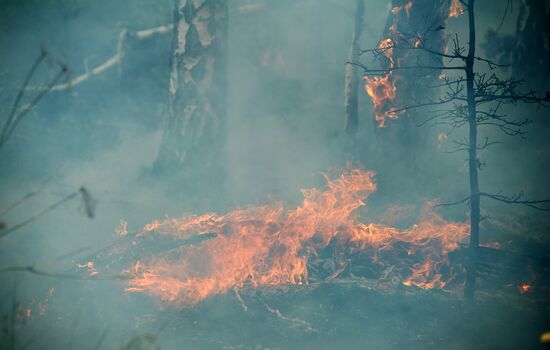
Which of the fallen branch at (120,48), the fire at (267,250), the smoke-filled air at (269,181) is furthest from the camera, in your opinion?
the fallen branch at (120,48)

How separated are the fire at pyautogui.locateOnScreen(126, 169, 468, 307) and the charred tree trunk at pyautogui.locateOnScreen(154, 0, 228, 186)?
1.22m

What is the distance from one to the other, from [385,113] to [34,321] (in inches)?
275

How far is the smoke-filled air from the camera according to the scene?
4684 millimetres

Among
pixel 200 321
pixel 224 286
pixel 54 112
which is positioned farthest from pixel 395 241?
pixel 54 112

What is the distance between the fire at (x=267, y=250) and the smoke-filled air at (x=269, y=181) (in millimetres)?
36

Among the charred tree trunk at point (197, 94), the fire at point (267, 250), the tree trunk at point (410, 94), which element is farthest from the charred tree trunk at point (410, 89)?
the charred tree trunk at point (197, 94)

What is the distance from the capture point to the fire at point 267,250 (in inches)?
215

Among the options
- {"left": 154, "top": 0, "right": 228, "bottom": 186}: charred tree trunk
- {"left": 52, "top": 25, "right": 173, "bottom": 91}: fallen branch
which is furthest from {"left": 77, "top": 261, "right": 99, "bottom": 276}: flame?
{"left": 52, "top": 25, "right": 173, "bottom": 91}: fallen branch

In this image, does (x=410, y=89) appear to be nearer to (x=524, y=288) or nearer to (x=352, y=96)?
(x=352, y=96)

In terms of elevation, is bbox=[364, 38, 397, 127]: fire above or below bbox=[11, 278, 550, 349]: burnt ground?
above

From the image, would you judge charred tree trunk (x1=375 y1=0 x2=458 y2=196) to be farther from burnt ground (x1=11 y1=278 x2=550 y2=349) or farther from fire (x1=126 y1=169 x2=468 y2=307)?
burnt ground (x1=11 y1=278 x2=550 y2=349)

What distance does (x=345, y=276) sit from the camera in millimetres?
5801

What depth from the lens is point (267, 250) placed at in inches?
233

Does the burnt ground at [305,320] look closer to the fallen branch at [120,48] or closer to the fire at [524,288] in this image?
the fire at [524,288]
